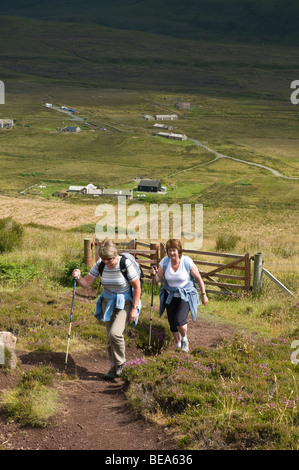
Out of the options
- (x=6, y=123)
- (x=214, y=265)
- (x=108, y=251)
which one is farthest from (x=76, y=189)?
(x=108, y=251)

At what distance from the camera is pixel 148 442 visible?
718cm

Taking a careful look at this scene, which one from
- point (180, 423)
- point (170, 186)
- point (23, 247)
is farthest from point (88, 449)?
point (170, 186)

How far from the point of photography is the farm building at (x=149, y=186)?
Result: 7638 cm

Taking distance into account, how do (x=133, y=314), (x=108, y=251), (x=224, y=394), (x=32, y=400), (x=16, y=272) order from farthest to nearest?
(x=16, y=272) → (x=133, y=314) → (x=108, y=251) → (x=224, y=394) → (x=32, y=400)

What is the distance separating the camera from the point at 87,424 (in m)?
7.69

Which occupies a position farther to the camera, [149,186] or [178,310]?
[149,186]

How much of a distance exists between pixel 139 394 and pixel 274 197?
67.1 m

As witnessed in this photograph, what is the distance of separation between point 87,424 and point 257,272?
812cm

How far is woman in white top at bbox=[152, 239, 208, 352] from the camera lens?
9758 millimetres

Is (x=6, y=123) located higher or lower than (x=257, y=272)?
lower

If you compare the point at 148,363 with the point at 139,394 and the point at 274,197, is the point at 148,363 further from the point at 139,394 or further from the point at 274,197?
the point at 274,197

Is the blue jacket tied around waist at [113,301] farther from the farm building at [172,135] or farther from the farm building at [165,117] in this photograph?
the farm building at [165,117]

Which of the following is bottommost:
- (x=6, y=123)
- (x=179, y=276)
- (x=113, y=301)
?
(x=6, y=123)

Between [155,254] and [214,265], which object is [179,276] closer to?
[214,265]
